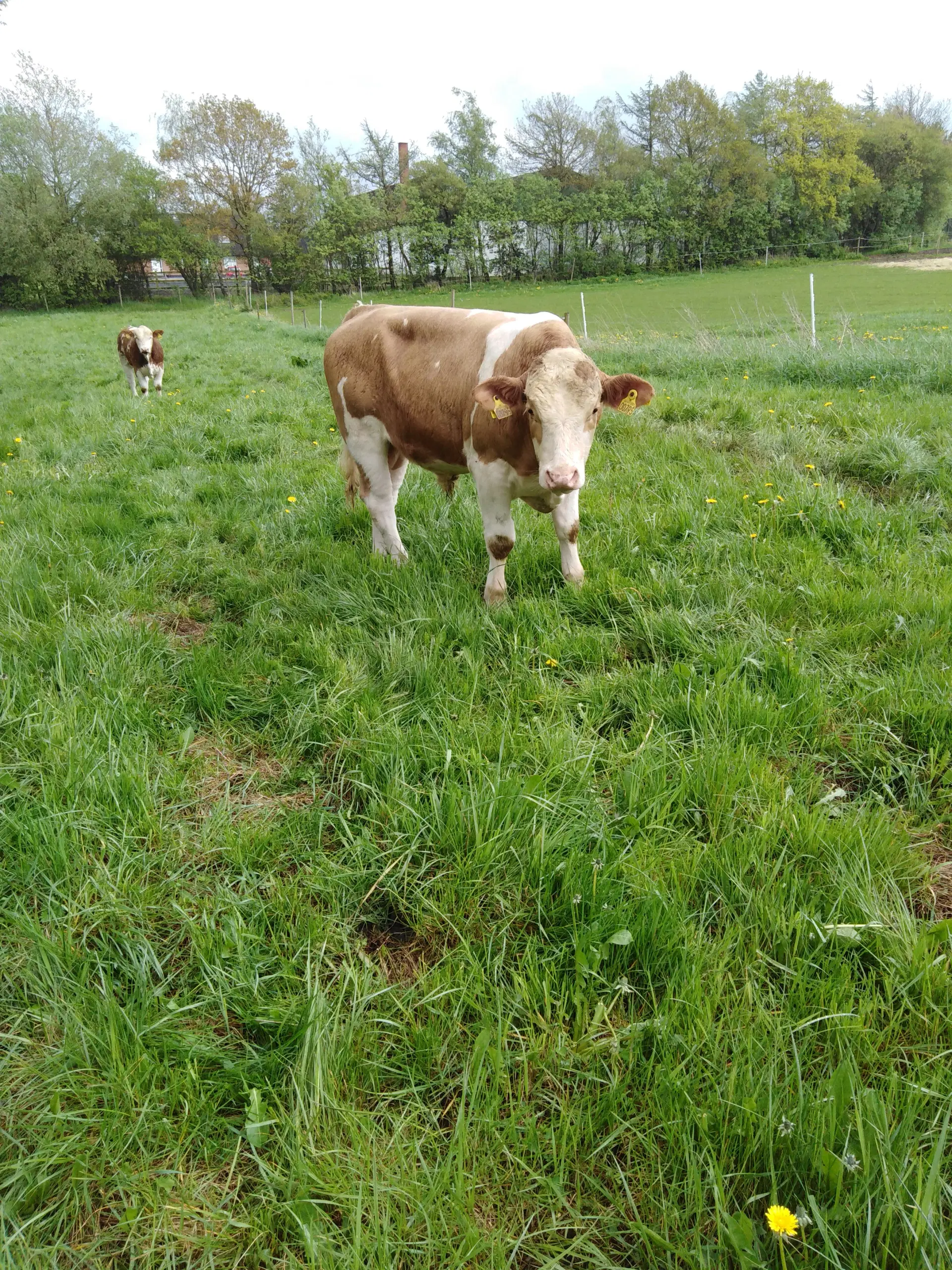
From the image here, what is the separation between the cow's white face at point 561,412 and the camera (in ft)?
10.7

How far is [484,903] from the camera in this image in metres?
2.01

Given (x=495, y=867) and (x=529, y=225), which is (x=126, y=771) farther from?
(x=529, y=225)

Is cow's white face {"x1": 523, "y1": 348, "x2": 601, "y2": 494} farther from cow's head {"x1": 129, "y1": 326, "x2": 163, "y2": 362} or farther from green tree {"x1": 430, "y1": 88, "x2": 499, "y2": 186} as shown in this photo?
green tree {"x1": 430, "y1": 88, "x2": 499, "y2": 186}

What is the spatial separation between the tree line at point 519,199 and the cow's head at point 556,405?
53.4m

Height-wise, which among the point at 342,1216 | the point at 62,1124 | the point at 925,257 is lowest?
the point at 342,1216

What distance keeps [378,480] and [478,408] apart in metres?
1.13

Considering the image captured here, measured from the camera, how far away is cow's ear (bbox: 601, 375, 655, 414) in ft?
12.3

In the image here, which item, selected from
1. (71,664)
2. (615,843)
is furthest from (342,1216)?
(71,664)

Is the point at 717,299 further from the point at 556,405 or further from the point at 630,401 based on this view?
the point at 556,405

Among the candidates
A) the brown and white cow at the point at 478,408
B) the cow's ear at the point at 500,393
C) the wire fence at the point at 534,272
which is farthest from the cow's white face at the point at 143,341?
the wire fence at the point at 534,272

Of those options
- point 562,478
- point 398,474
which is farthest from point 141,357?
point 562,478

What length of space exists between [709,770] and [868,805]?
493 millimetres

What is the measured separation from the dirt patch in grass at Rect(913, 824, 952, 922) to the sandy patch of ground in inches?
1903

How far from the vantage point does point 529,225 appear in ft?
177
